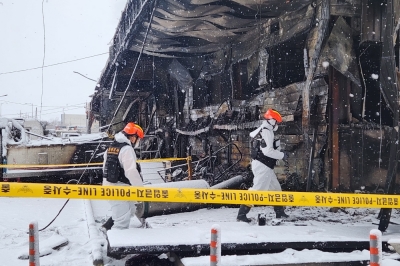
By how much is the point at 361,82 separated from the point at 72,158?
10.2m

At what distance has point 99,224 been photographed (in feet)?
24.1

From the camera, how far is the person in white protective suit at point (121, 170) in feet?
17.9

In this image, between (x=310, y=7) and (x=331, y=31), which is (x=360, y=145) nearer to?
(x=331, y=31)

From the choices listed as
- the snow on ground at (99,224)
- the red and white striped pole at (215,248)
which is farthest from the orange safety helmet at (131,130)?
the red and white striped pole at (215,248)

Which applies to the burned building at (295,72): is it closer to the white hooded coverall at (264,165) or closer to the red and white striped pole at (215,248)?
the white hooded coverall at (264,165)

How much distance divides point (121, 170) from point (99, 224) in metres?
2.29

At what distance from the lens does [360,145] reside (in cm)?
761

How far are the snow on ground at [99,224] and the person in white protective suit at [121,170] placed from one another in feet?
1.93

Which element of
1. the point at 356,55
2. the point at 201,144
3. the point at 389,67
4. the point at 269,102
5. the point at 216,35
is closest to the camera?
the point at 389,67

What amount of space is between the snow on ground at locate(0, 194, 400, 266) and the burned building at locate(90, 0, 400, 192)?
0.95 m

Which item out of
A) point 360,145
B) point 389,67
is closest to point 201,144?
point 360,145

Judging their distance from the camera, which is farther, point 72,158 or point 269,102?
point 72,158

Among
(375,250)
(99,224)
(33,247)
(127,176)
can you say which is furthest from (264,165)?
(33,247)

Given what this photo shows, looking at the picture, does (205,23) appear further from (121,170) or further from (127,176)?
(127,176)
